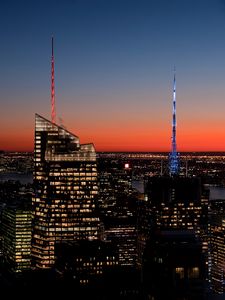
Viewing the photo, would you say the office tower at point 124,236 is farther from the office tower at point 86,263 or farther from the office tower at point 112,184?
the office tower at point 86,263

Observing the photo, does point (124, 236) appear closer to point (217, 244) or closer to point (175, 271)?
point (217, 244)

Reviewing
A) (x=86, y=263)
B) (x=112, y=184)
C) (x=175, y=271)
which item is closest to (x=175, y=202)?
(x=112, y=184)

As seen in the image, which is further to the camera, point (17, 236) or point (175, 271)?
point (17, 236)

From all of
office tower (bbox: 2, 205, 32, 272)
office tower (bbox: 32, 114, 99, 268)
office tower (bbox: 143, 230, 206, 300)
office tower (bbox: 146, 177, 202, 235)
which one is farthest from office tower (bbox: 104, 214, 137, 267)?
office tower (bbox: 143, 230, 206, 300)

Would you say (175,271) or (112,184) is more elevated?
(112,184)

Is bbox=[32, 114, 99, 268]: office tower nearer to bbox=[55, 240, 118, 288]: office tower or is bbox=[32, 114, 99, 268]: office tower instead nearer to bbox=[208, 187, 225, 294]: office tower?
bbox=[208, 187, 225, 294]: office tower

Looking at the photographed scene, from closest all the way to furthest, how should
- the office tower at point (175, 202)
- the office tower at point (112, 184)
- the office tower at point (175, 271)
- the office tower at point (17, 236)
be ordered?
the office tower at point (175, 271)
the office tower at point (17, 236)
the office tower at point (175, 202)
the office tower at point (112, 184)

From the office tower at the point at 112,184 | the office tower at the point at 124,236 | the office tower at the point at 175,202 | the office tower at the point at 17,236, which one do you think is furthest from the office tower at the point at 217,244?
the office tower at the point at 17,236
